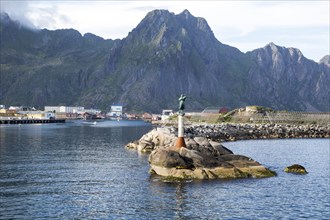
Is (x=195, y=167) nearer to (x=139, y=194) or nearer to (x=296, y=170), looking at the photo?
(x=139, y=194)

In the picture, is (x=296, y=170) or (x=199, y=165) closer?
(x=199, y=165)

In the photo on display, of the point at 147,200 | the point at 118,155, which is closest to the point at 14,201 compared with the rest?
the point at 147,200

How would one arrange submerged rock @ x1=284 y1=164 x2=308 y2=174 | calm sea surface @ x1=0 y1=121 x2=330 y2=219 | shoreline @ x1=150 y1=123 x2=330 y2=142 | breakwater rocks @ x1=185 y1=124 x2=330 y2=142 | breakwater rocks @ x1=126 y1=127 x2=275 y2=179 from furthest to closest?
breakwater rocks @ x1=185 y1=124 x2=330 y2=142 < shoreline @ x1=150 y1=123 x2=330 y2=142 < submerged rock @ x1=284 y1=164 x2=308 y2=174 < breakwater rocks @ x1=126 y1=127 x2=275 y2=179 < calm sea surface @ x1=0 y1=121 x2=330 y2=219

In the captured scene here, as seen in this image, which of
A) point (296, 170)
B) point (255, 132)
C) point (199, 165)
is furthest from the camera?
point (255, 132)

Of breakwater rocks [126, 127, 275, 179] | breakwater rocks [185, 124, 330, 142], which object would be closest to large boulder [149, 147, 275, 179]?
breakwater rocks [126, 127, 275, 179]

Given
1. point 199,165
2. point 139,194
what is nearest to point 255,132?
point 199,165

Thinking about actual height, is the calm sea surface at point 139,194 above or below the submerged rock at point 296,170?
below

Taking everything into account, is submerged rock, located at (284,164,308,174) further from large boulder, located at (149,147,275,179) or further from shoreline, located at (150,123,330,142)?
shoreline, located at (150,123,330,142)

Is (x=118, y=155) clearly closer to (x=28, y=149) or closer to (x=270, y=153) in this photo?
(x=28, y=149)

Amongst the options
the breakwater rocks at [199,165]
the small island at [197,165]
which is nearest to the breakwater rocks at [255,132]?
the small island at [197,165]

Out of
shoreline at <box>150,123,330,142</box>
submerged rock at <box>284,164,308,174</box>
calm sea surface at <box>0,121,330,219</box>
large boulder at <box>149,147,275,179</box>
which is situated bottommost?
calm sea surface at <box>0,121,330,219</box>

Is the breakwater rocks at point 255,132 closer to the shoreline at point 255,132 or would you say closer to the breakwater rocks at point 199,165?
the shoreline at point 255,132

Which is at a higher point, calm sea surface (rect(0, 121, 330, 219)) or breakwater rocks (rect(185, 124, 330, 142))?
breakwater rocks (rect(185, 124, 330, 142))

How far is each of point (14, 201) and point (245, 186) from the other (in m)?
26.4
